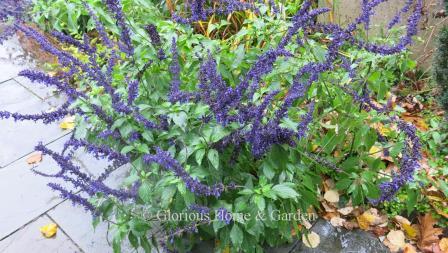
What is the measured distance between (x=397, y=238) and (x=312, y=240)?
0.53 metres

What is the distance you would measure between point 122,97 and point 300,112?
2.99 ft

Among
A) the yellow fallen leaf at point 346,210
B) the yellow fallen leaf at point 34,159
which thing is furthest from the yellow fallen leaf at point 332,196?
the yellow fallen leaf at point 34,159

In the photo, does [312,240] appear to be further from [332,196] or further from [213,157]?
[213,157]

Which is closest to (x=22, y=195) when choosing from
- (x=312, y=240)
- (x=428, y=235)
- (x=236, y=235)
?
(x=236, y=235)

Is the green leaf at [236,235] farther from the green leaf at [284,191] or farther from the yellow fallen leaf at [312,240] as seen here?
the yellow fallen leaf at [312,240]

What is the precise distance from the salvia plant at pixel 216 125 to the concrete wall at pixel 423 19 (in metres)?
1.58

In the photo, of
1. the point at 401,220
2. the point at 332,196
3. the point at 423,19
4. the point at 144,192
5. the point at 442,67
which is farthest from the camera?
the point at 423,19

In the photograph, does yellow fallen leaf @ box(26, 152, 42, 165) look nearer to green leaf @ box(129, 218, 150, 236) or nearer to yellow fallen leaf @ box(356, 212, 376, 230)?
green leaf @ box(129, 218, 150, 236)

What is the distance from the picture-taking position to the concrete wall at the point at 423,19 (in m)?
3.57

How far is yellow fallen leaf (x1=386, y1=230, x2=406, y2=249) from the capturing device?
2.52 meters

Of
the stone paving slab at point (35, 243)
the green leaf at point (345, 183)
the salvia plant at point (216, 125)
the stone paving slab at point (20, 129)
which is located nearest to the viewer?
the salvia plant at point (216, 125)

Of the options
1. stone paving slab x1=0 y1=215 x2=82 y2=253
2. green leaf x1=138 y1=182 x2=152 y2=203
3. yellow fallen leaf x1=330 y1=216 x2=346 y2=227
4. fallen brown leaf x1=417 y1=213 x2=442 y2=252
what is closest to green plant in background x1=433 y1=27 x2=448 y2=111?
fallen brown leaf x1=417 y1=213 x2=442 y2=252

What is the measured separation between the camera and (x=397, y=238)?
8.36 feet

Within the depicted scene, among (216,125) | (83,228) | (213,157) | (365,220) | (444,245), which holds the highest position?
(216,125)
